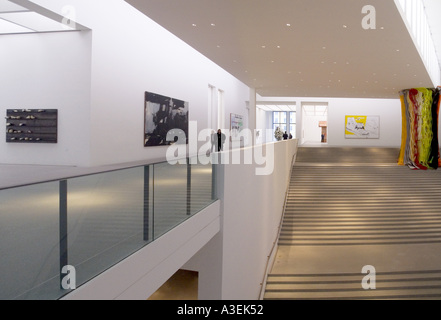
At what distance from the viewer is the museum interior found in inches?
145

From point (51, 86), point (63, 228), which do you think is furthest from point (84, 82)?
point (63, 228)

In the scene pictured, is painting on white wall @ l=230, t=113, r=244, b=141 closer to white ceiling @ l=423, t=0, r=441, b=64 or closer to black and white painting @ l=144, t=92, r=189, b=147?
black and white painting @ l=144, t=92, r=189, b=147

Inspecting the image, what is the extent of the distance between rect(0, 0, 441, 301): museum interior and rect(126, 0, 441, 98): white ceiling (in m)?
0.07

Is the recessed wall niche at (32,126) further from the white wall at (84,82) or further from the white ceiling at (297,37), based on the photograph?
the white ceiling at (297,37)

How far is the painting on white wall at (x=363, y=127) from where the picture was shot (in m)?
31.9

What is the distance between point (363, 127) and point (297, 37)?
22529 mm

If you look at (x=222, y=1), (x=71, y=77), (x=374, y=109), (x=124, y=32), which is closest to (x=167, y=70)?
(x=124, y=32)

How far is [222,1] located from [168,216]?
5343 millimetres

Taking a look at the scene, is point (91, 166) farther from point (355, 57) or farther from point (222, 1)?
point (355, 57)

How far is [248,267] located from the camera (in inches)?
375

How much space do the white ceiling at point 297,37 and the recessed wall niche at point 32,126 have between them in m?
4.98

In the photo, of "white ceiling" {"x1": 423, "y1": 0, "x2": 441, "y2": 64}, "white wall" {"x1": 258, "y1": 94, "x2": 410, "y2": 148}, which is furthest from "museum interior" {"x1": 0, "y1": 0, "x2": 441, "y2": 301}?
"white wall" {"x1": 258, "y1": 94, "x2": 410, "y2": 148}

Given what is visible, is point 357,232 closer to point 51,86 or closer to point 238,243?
point 238,243

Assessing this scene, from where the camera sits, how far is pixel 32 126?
1262 centimetres
